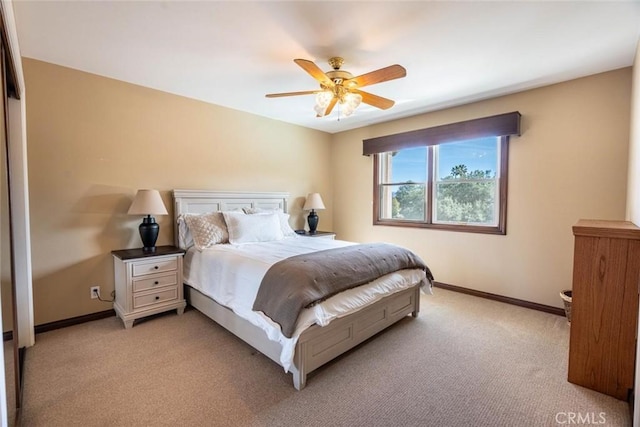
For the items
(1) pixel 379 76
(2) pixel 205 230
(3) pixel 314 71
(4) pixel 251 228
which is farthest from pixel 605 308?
(2) pixel 205 230

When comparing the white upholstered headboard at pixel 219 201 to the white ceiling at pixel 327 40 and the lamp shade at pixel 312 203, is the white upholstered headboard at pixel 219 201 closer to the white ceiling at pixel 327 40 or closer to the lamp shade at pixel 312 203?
the lamp shade at pixel 312 203

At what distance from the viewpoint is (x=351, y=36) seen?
2236 millimetres

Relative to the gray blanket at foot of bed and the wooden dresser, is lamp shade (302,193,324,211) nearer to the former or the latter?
the gray blanket at foot of bed

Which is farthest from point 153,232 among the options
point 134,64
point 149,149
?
point 134,64

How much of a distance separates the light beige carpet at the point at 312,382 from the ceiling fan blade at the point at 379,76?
2193mm

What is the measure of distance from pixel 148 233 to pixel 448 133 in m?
3.80

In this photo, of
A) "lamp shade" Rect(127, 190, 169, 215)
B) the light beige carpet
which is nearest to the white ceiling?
"lamp shade" Rect(127, 190, 169, 215)

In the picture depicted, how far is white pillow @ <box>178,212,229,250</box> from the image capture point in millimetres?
3197

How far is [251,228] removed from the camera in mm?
3441

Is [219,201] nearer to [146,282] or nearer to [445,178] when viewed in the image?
[146,282]

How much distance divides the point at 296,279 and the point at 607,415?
1.99 metres

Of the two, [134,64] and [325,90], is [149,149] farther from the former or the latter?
[325,90]

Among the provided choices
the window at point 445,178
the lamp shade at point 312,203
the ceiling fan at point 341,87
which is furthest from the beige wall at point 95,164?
the window at point 445,178

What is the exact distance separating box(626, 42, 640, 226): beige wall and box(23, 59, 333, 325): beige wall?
4045 mm
